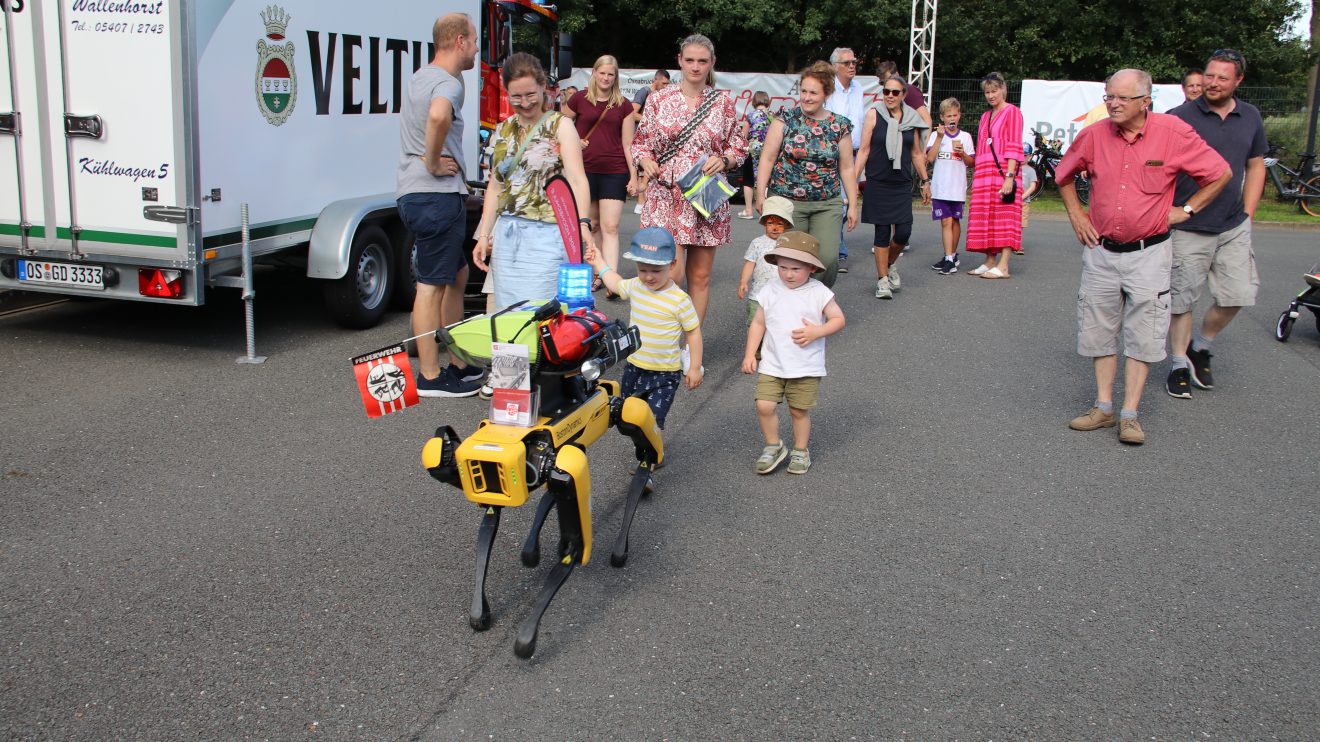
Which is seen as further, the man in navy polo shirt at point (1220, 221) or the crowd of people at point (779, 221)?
the man in navy polo shirt at point (1220, 221)

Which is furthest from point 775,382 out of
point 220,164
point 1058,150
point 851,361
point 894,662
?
point 1058,150

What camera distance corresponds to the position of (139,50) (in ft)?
21.8

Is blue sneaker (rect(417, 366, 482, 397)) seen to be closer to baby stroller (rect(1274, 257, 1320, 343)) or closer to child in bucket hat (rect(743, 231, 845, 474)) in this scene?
child in bucket hat (rect(743, 231, 845, 474))

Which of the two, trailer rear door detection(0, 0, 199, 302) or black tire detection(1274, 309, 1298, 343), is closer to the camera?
trailer rear door detection(0, 0, 199, 302)

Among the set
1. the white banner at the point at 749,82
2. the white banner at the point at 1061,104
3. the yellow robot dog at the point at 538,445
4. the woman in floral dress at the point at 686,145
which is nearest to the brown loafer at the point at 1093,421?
the woman in floral dress at the point at 686,145

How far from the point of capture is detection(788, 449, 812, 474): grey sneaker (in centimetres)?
561

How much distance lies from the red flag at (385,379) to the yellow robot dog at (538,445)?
8.8 inches

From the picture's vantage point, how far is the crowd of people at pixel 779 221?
5375mm

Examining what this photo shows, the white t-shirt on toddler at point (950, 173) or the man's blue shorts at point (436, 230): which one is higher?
the white t-shirt on toddler at point (950, 173)

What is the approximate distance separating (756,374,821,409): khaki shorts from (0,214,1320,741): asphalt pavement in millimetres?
395

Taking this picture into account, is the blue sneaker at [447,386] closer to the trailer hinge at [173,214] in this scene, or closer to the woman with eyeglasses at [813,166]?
the trailer hinge at [173,214]

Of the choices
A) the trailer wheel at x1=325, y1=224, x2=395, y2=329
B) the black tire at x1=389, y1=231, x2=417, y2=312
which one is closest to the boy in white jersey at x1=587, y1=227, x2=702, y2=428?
the trailer wheel at x1=325, y1=224, x2=395, y2=329

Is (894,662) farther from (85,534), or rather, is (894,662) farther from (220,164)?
(220,164)

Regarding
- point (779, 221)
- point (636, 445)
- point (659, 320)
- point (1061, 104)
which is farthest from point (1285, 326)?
point (1061, 104)
